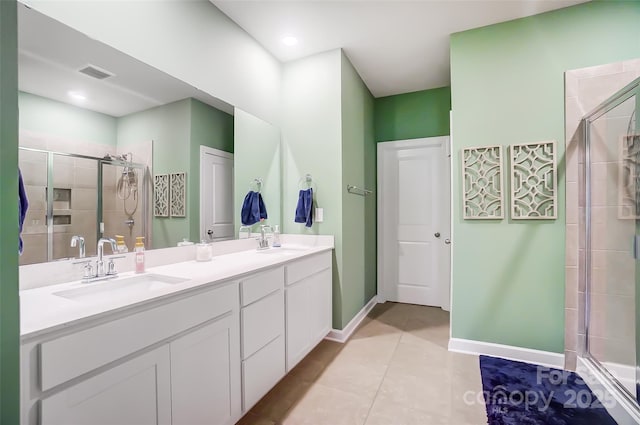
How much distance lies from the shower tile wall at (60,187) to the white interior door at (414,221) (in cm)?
307

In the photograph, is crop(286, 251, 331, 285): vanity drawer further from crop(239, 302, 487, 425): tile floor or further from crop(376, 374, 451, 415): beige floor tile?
crop(376, 374, 451, 415): beige floor tile

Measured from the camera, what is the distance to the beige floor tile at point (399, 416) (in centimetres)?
165

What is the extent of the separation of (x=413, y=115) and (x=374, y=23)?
1.56 m

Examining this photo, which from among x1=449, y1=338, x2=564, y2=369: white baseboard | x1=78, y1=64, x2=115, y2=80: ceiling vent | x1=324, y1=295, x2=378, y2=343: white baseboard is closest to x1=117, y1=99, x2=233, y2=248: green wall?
x1=78, y1=64, x2=115, y2=80: ceiling vent

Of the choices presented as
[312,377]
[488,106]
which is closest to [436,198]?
[488,106]

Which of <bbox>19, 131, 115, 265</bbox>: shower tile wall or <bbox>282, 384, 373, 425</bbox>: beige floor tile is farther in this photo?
<bbox>282, 384, 373, 425</bbox>: beige floor tile

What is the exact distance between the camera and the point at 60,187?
1.35 meters

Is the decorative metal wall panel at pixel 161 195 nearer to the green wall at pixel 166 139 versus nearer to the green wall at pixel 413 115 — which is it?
the green wall at pixel 166 139

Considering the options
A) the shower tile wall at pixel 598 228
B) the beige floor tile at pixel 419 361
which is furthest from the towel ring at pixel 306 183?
the shower tile wall at pixel 598 228

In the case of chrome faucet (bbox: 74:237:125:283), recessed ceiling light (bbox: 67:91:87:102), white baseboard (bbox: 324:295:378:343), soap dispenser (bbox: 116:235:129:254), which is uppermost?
recessed ceiling light (bbox: 67:91:87:102)

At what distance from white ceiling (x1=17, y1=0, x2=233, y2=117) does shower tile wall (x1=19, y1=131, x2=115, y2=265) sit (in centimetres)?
22

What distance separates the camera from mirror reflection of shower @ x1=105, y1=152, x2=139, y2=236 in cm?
161

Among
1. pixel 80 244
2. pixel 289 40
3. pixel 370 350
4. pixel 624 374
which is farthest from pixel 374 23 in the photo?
pixel 624 374

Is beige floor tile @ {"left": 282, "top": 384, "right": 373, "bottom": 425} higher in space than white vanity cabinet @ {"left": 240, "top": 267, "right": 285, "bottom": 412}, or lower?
lower
